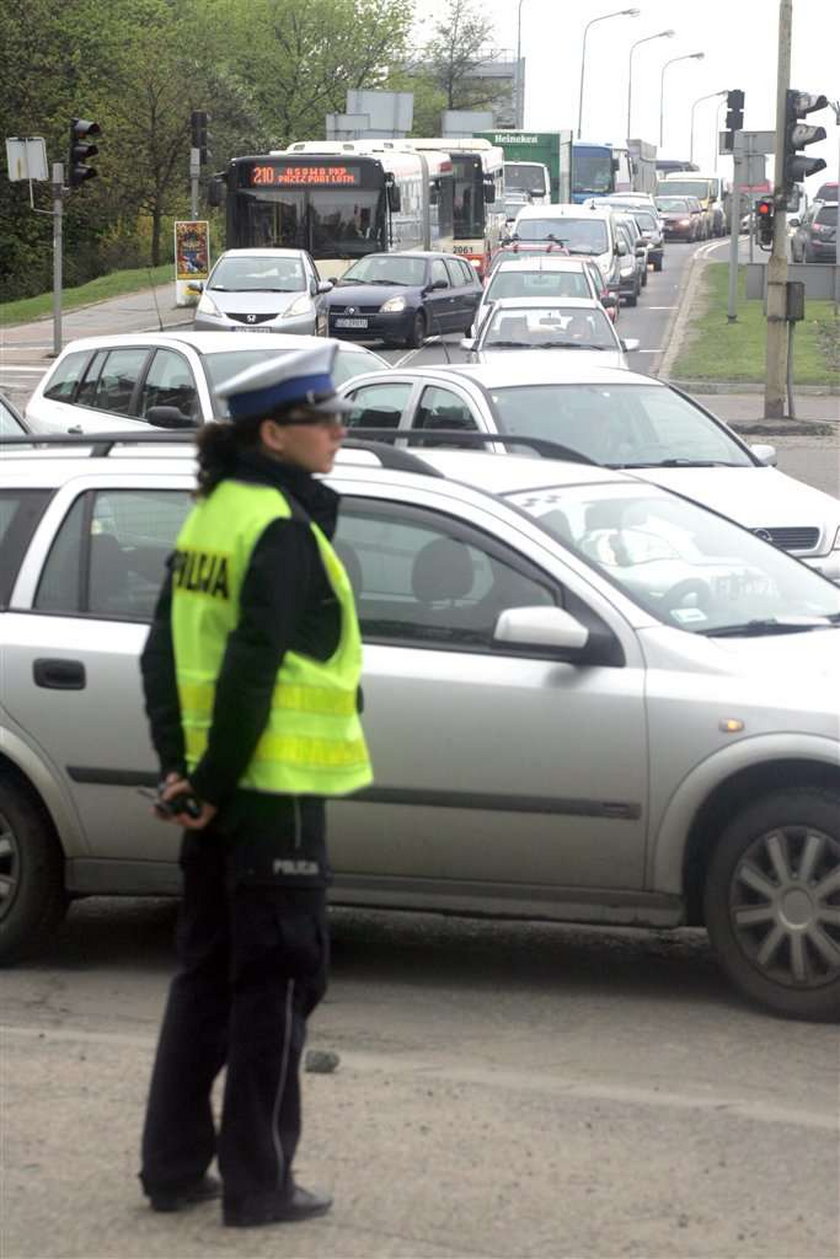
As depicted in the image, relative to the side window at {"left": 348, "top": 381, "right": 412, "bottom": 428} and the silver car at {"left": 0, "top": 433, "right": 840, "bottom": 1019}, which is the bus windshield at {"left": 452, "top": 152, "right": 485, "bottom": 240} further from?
the silver car at {"left": 0, "top": 433, "right": 840, "bottom": 1019}

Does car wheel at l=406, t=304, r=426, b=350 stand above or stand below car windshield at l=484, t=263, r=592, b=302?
below

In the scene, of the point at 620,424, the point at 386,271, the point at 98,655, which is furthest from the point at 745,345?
the point at 98,655

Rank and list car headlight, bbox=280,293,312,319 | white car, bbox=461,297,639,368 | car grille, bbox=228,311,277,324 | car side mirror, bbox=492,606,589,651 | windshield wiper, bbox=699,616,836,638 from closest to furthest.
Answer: car side mirror, bbox=492,606,589,651, windshield wiper, bbox=699,616,836,638, white car, bbox=461,297,639,368, car headlight, bbox=280,293,312,319, car grille, bbox=228,311,277,324

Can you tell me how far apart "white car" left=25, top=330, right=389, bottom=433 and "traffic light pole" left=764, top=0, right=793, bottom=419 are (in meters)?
10.4

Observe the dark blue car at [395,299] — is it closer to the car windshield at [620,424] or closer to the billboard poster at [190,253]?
the billboard poster at [190,253]

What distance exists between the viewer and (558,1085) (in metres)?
5.27

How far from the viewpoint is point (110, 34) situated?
64250 mm

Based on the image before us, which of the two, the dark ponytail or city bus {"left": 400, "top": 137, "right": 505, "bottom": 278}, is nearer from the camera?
the dark ponytail

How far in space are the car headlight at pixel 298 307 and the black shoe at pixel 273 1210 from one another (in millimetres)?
28147

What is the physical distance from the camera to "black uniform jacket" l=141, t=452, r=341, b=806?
3895 mm

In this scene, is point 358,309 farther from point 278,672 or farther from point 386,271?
point 278,672

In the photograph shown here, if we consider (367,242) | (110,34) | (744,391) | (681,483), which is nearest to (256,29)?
(110,34)

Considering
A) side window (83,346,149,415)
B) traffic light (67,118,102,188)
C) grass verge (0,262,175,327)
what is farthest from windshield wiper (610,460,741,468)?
grass verge (0,262,175,327)

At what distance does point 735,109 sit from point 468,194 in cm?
1149
